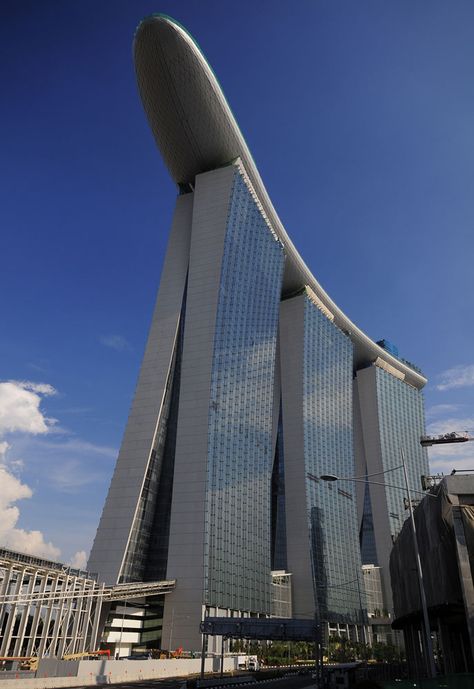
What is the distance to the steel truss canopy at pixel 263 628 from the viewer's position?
56.0 m

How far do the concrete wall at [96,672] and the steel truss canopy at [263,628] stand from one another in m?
6.31

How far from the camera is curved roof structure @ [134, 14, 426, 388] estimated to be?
9656 cm

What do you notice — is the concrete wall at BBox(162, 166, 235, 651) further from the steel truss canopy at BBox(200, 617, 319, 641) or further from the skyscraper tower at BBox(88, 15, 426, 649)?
the steel truss canopy at BBox(200, 617, 319, 641)

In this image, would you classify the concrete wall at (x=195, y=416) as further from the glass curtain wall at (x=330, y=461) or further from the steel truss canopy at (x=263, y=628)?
the glass curtain wall at (x=330, y=461)

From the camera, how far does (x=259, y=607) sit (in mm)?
94125

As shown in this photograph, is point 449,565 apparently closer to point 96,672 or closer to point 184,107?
point 96,672

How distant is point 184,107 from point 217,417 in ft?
194

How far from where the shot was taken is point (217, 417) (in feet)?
308

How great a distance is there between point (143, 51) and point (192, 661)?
319 feet

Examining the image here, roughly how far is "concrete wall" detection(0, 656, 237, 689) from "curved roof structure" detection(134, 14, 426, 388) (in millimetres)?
91490

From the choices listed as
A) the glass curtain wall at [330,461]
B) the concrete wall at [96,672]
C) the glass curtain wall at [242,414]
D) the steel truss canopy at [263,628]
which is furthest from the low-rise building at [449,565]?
the glass curtain wall at [330,461]

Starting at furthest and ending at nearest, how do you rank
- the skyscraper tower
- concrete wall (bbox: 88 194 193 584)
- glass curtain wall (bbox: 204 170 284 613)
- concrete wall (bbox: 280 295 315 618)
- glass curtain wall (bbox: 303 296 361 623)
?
glass curtain wall (bbox: 303 296 361 623)
concrete wall (bbox: 280 295 315 618)
glass curtain wall (bbox: 204 170 284 613)
the skyscraper tower
concrete wall (bbox: 88 194 193 584)

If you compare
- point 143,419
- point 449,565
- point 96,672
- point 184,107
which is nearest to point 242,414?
point 143,419

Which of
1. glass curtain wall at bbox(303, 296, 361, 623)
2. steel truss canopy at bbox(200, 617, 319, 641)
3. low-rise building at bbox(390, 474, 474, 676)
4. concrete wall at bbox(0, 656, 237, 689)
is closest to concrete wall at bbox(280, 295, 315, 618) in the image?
glass curtain wall at bbox(303, 296, 361, 623)
